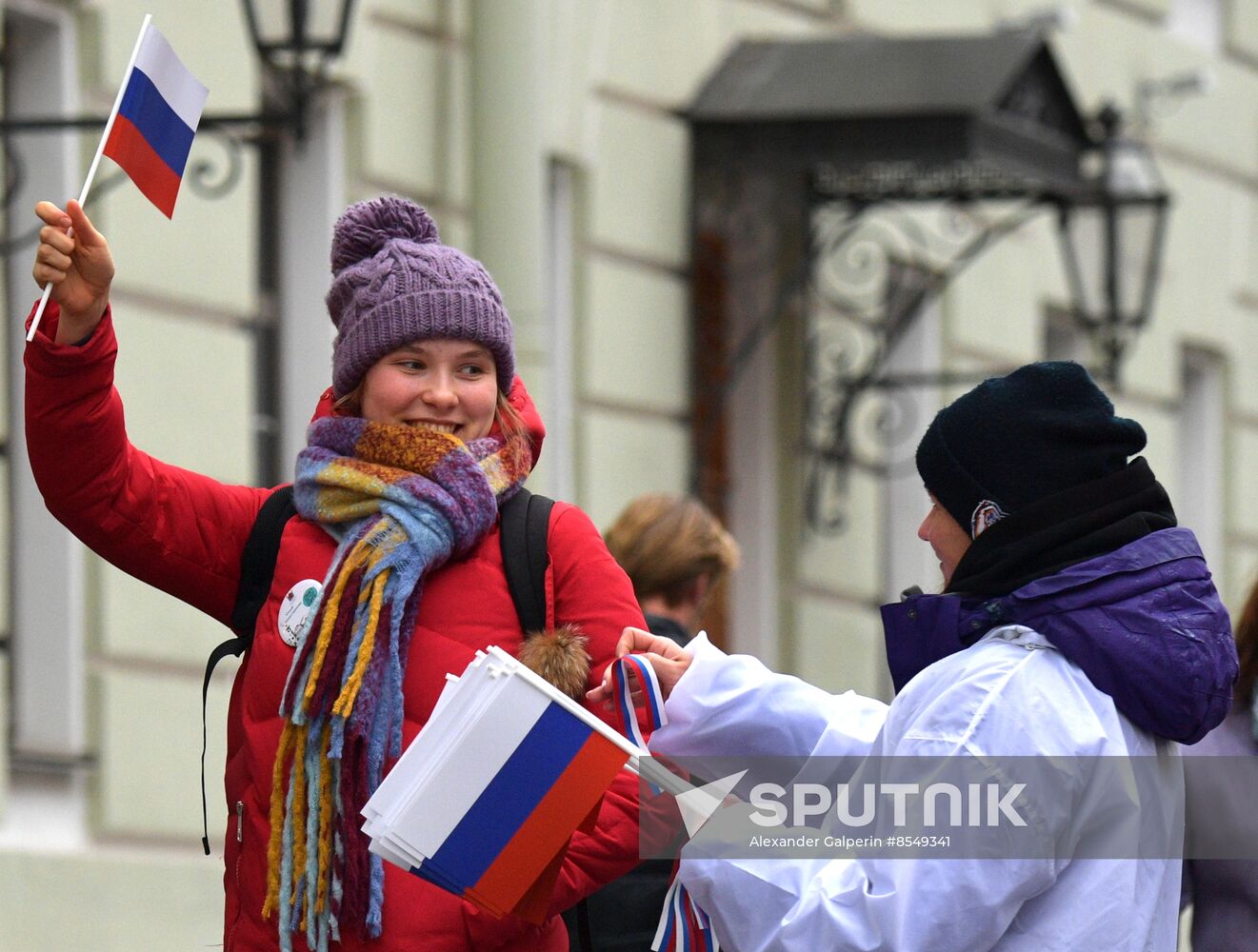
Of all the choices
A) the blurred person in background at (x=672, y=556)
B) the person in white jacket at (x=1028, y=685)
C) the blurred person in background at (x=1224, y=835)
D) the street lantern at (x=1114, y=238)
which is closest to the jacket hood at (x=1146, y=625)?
the person in white jacket at (x=1028, y=685)

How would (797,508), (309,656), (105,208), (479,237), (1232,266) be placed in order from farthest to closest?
1. (1232,266)
2. (797,508)
3. (479,237)
4. (105,208)
5. (309,656)

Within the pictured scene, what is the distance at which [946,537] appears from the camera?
10.5 feet

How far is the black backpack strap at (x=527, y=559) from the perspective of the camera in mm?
3338

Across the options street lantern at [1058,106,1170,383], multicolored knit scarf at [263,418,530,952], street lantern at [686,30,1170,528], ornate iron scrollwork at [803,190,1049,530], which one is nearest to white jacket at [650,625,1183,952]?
multicolored knit scarf at [263,418,530,952]

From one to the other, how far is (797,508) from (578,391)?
161 cm

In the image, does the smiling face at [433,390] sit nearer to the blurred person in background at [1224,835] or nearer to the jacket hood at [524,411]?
the jacket hood at [524,411]

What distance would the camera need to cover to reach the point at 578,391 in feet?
28.8

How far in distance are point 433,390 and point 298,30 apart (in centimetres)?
292

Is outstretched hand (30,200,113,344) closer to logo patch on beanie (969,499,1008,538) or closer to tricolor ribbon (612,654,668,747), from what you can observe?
tricolor ribbon (612,654,668,747)

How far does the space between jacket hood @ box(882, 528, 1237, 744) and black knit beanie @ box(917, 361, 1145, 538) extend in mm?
112

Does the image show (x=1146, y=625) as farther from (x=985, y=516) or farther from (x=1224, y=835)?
(x=1224, y=835)

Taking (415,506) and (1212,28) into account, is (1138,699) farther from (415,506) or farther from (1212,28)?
(1212,28)

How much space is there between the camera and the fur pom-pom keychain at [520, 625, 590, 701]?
10.6ft

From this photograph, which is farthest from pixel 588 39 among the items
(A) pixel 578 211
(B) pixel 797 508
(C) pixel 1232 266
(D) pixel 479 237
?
(C) pixel 1232 266
